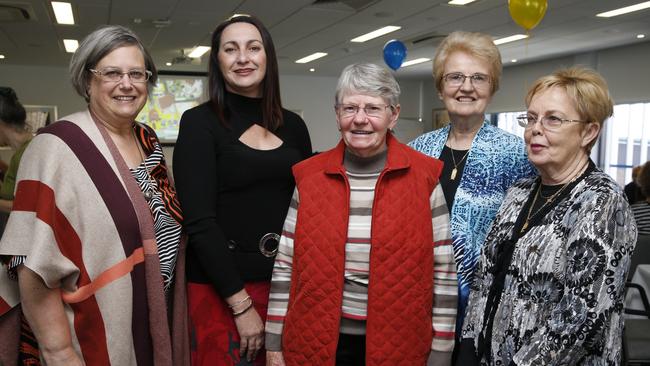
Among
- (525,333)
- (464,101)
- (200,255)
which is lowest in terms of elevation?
(525,333)

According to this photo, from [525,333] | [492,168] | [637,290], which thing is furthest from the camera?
[637,290]

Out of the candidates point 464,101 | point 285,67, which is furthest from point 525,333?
point 285,67

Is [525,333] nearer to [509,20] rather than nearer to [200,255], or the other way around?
[200,255]

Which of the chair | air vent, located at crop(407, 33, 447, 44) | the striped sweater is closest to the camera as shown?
the striped sweater

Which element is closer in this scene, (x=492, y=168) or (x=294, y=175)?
(x=294, y=175)

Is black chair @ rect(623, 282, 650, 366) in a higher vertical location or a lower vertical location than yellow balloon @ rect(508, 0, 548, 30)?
lower

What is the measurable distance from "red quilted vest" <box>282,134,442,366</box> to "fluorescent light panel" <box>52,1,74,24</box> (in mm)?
6611

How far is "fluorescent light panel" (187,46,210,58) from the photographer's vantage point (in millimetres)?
10609

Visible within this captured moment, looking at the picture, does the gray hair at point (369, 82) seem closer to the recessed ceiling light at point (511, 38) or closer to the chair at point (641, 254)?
the chair at point (641, 254)

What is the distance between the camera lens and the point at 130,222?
160cm

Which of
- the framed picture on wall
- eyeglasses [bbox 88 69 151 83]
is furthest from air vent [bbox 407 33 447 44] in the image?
eyeglasses [bbox 88 69 151 83]

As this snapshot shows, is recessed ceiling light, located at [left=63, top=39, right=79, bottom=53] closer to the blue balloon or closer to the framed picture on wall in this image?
the blue balloon

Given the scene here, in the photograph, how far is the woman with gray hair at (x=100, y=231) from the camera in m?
1.47

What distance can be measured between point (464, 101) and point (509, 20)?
21.6ft
